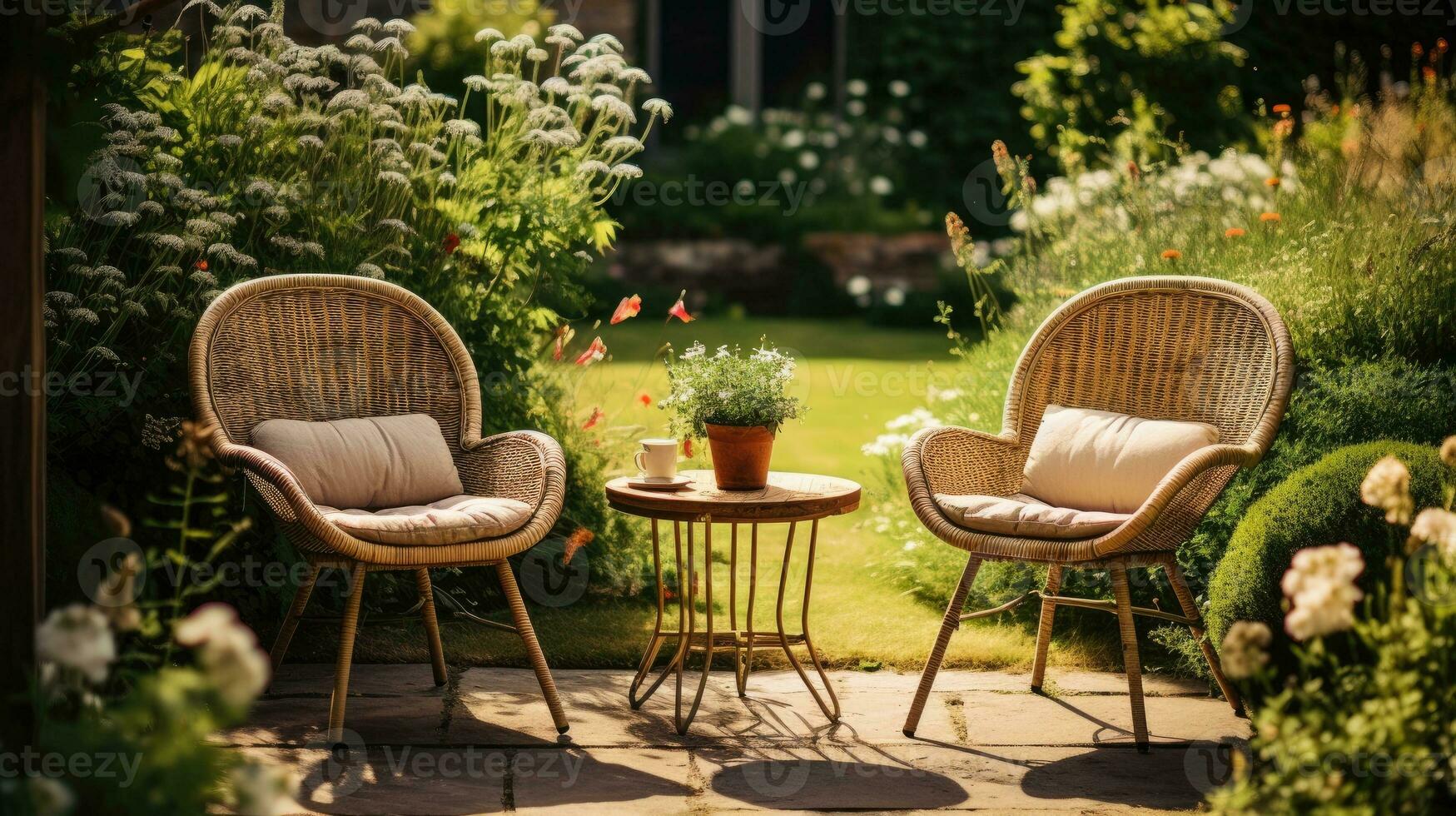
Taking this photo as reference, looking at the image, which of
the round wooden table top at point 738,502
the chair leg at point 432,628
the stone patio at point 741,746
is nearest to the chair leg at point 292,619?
the stone patio at point 741,746

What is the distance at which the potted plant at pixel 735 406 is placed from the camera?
3354 millimetres

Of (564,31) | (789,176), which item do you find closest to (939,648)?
(564,31)

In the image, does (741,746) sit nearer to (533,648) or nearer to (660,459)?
(533,648)

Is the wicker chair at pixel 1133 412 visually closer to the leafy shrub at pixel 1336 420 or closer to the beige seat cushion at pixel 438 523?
the leafy shrub at pixel 1336 420

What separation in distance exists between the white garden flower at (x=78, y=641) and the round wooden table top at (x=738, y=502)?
1618 millimetres

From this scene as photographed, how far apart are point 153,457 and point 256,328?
431 mm

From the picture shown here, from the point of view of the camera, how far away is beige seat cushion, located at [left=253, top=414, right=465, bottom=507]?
3.35 metres

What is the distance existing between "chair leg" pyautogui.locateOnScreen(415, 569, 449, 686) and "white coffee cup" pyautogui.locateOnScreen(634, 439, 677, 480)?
1.98ft

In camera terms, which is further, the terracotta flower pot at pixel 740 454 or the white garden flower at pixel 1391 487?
the terracotta flower pot at pixel 740 454

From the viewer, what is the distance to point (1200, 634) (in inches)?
132

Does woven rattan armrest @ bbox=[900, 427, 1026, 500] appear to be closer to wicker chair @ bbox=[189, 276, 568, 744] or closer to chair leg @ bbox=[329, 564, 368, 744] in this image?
wicker chair @ bbox=[189, 276, 568, 744]

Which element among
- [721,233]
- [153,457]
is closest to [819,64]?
[721,233]

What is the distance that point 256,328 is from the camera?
11.6 ft

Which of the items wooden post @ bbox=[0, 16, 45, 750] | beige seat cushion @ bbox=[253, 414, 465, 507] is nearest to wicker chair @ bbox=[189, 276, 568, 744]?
beige seat cushion @ bbox=[253, 414, 465, 507]
